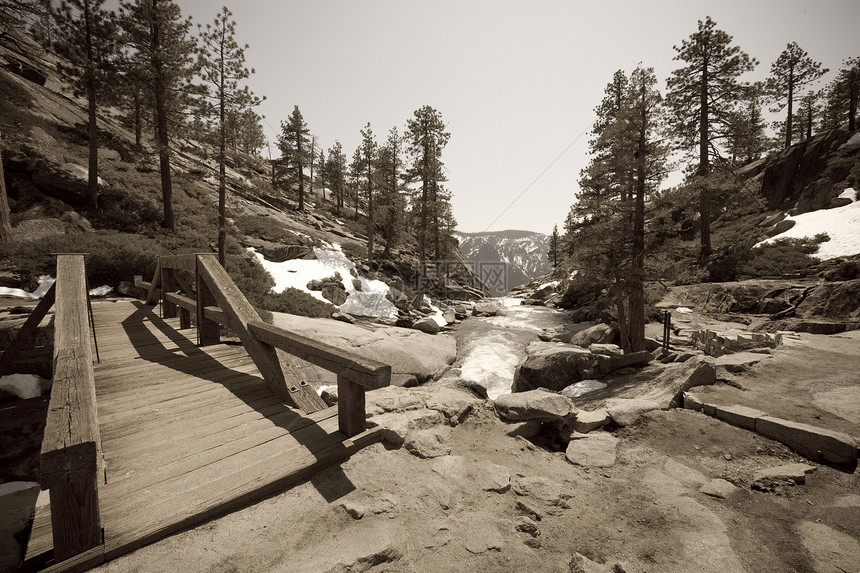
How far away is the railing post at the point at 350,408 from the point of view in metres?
3.26

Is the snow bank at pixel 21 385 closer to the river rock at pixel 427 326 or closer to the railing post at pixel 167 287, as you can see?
the railing post at pixel 167 287

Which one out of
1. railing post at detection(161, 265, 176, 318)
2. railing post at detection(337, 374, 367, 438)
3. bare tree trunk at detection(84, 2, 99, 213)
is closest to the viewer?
railing post at detection(337, 374, 367, 438)

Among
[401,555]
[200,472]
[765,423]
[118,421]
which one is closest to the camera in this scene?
[401,555]

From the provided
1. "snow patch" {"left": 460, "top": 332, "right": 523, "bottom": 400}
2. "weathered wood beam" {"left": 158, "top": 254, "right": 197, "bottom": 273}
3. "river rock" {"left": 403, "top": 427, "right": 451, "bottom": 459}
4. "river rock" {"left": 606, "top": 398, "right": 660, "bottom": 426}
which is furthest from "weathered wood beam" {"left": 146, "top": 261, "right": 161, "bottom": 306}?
"river rock" {"left": 606, "top": 398, "right": 660, "bottom": 426}

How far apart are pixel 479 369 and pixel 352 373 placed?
9759mm

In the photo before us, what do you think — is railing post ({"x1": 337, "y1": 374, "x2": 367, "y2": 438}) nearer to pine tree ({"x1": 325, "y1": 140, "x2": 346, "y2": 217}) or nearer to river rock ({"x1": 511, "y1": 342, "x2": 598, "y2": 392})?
river rock ({"x1": 511, "y1": 342, "x2": 598, "y2": 392})

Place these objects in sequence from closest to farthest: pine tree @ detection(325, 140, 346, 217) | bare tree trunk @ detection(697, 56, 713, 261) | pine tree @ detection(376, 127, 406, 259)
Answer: bare tree trunk @ detection(697, 56, 713, 261) → pine tree @ detection(376, 127, 406, 259) → pine tree @ detection(325, 140, 346, 217)

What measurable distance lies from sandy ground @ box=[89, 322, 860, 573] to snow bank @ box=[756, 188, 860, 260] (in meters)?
23.4

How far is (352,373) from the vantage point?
3.03m

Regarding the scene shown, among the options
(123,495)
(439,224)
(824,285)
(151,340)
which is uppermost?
(439,224)

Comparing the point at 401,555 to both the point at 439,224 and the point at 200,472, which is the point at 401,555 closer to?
the point at 200,472

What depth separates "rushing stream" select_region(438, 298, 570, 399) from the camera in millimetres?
11312

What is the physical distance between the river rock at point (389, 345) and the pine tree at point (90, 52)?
14.2 m

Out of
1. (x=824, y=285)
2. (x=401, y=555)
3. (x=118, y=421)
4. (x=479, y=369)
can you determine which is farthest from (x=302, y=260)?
(x=824, y=285)
